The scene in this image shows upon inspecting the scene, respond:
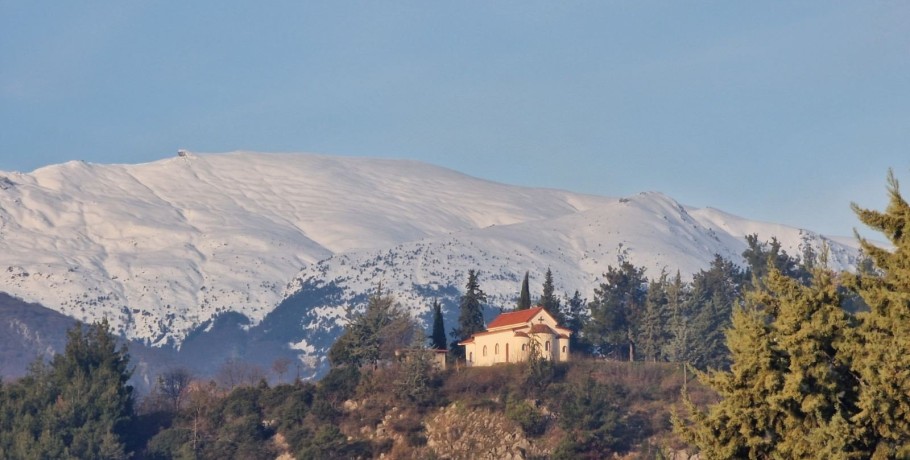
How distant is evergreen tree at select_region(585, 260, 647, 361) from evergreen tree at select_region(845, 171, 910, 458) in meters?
86.4

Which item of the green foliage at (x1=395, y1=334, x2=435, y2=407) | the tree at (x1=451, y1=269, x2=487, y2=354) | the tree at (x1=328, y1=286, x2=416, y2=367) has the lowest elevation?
the green foliage at (x1=395, y1=334, x2=435, y2=407)

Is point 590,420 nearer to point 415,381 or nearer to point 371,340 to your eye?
point 415,381

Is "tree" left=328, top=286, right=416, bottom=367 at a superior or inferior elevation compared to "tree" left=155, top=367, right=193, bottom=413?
superior

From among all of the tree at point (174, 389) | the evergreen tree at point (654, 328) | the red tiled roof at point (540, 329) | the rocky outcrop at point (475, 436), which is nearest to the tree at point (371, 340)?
the red tiled roof at point (540, 329)

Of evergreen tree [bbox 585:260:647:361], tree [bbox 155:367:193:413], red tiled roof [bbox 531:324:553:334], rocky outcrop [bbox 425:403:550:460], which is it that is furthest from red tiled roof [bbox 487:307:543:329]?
tree [bbox 155:367:193:413]

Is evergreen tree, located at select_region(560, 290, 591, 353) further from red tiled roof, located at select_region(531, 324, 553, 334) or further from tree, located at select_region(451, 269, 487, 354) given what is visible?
tree, located at select_region(451, 269, 487, 354)

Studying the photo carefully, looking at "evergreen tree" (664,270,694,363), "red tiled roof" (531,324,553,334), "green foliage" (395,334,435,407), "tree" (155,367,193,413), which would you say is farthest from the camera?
"tree" (155,367,193,413)

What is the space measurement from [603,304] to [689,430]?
89.7 meters

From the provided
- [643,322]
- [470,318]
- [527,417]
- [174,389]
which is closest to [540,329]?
[470,318]

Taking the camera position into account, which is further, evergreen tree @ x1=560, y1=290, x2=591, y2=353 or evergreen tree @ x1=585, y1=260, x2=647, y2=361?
evergreen tree @ x1=585, y1=260, x2=647, y2=361

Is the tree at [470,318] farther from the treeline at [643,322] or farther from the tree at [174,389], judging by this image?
the tree at [174,389]

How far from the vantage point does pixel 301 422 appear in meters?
110

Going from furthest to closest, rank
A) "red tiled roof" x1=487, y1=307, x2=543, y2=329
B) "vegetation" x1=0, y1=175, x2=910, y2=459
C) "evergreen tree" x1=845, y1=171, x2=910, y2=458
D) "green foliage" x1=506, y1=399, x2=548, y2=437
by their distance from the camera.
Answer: "red tiled roof" x1=487, y1=307, x2=543, y2=329 < "vegetation" x1=0, y1=175, x2=910, y2=459 < "green foliage" x1=506, y1=399, x2=548, y2=437 < "evergreen tree" x1=845, y1=171, x2=910, y2=458

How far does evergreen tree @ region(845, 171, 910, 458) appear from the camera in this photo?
3309 cm
